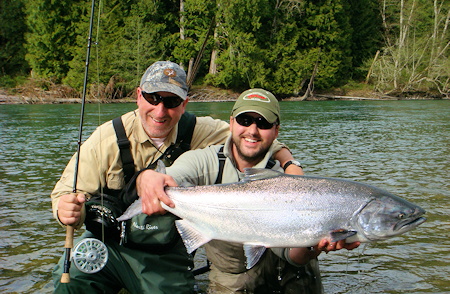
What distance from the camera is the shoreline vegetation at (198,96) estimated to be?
121ft

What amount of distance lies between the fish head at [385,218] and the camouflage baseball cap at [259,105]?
1143 millimetres

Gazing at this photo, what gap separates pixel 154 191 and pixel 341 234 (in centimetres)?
140

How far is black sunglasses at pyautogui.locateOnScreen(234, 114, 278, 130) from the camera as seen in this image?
153 inches

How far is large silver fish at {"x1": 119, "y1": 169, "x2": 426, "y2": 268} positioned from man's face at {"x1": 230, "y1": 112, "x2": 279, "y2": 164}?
51 cm

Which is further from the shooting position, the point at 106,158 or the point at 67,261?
the point at 106,158

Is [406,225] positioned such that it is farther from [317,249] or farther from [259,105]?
[259,105]

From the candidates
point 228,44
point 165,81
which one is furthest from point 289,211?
point 228,44

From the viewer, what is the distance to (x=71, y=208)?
365 centimetres

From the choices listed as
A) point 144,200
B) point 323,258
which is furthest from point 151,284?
point 323,258

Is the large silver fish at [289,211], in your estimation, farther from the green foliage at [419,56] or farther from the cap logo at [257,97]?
the green foliage at [419,56]

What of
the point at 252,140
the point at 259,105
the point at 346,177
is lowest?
the point at 346,177

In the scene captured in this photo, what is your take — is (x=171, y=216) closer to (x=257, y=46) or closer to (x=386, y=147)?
(x=386, y=147)

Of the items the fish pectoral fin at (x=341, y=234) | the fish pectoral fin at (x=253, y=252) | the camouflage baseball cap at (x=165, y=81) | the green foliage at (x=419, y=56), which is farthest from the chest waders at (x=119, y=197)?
the green foliage at (x=419, y=56)

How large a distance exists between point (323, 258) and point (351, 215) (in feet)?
7.96
